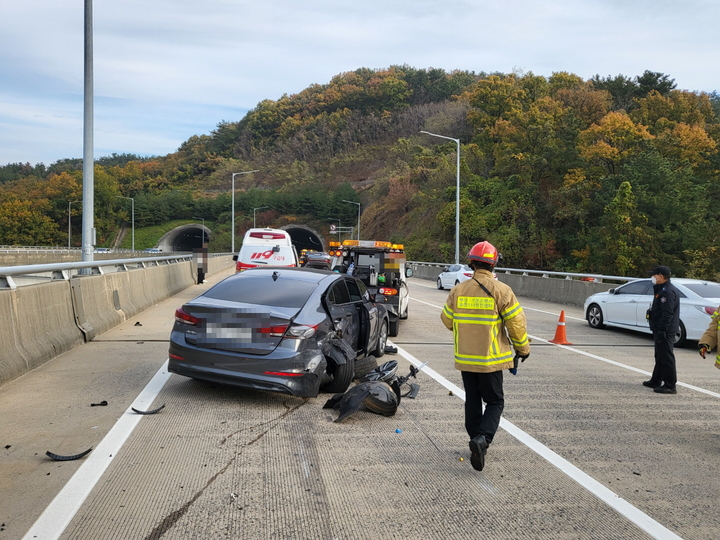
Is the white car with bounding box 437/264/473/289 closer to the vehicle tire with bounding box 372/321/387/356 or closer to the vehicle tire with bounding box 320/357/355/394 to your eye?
the vehicle tire with bounding box 372/321/387/356

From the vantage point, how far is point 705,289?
40.6 feet

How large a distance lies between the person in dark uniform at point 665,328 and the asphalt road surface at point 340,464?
247 mm

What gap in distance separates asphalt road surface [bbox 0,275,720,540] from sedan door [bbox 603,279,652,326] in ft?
18.5

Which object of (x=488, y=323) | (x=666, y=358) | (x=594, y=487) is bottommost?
(x=594, y=487)

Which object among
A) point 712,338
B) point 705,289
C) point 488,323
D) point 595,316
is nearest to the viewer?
point 488,323

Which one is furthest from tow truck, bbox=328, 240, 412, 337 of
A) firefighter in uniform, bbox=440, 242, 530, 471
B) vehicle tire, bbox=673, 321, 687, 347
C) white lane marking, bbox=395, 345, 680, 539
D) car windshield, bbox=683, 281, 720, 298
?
firefighter in uniform, bbox=440, 242, 530, 471

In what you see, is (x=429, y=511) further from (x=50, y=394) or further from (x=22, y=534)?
(x=50, y=394)

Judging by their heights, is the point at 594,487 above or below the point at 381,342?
below

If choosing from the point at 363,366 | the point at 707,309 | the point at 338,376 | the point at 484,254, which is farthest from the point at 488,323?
the point at 707,309

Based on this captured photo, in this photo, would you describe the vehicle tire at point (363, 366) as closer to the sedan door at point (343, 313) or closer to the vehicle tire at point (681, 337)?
the sedan door at point (343, 313)

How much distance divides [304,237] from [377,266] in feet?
308

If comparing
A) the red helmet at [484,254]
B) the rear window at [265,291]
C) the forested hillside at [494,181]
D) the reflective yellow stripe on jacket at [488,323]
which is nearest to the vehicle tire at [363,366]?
the rear window at [265,291]

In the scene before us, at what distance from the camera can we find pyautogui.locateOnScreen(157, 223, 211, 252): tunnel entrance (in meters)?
96.5

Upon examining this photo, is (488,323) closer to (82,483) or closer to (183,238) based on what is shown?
(82,483)
